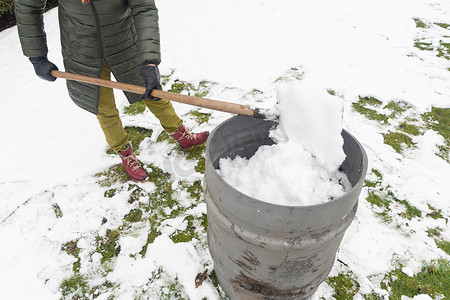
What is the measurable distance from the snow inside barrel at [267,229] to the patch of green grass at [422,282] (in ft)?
2.76

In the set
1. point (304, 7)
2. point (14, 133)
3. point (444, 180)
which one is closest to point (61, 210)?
point (14, 133)

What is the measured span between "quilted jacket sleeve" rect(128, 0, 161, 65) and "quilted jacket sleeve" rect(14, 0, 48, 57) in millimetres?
666

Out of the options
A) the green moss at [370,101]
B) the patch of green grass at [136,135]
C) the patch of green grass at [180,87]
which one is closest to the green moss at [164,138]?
the patch of green grass at [136,135]

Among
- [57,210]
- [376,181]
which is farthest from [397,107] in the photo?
[57,210]

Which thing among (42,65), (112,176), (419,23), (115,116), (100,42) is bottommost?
(112,176)

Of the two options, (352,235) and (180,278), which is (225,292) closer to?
(180,278)

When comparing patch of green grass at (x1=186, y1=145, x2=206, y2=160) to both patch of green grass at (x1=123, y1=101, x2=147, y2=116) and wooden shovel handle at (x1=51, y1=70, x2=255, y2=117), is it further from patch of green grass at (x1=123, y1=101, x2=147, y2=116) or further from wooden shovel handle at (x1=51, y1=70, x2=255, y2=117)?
wooden shovel handle at (x1=51, y1=70, x2=255, y2=117)

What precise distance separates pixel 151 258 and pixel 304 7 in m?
6.47

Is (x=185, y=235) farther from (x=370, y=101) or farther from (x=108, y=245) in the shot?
(x=370, y=101)

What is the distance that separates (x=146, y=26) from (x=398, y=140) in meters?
2.93

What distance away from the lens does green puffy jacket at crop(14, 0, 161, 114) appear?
1952 millimetres

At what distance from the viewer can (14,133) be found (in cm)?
353

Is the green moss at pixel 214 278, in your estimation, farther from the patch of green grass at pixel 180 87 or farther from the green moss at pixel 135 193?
the patch of green grass at pixel 180 87

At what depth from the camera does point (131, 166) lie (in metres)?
2.80
